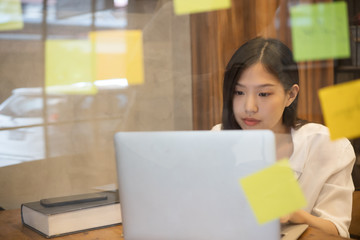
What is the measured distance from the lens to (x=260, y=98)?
1296 millimetres

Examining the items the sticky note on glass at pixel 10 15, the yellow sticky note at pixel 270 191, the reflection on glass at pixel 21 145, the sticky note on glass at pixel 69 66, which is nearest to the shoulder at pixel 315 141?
the yellow sticky note at pixel 270 191

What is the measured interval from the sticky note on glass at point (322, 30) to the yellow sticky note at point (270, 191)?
1.81ft

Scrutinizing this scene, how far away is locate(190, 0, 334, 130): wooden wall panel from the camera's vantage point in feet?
4.74

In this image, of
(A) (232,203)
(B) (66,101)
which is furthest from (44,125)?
(A) (232,203)

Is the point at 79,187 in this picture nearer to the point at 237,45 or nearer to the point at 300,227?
the point at 237,45

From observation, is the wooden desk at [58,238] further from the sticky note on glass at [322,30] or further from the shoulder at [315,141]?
the sticky note on glass at [322,30]

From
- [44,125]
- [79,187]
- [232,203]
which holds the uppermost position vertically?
[44,125]

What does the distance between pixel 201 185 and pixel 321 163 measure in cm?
65

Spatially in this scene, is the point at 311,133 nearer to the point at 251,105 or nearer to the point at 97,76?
the point at 251,105

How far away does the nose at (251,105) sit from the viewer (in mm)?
1322

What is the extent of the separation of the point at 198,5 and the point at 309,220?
930mm

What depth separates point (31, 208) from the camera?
1.24 meters

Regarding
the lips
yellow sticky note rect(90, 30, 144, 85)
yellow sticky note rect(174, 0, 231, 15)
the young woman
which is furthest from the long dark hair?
yellow sticky note rect(90, 30, 144, 85)

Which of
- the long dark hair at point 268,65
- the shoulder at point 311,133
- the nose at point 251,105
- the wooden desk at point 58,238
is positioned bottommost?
the wooden desk at point 58,238
